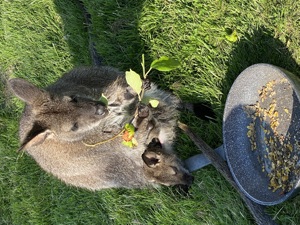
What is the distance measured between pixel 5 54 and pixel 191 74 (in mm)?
2659

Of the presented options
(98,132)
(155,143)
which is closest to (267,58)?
(155,143)

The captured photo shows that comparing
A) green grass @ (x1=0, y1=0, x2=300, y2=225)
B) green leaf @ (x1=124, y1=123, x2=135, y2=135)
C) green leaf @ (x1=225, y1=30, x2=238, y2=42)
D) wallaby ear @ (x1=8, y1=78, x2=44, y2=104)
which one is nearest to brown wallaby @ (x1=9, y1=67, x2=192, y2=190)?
wallaby ear @ (x1=8, y1=78, x2=44, y2=104)

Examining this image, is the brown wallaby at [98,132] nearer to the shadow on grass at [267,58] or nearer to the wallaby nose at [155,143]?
the wallaby nose at [155,143]

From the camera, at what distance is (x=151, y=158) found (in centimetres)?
401

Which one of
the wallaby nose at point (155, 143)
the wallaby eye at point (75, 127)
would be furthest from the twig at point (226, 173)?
the wallaby eye at point (75, 127)

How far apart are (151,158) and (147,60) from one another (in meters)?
1.04

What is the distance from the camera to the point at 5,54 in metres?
5.82

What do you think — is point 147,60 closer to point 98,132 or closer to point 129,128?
point 98,132

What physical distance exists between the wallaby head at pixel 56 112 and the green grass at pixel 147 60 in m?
0.97

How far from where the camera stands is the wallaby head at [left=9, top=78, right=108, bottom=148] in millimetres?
3725

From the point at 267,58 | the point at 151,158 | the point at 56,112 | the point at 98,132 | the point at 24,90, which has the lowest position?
the point at 151,158

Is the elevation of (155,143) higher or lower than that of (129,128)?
lower

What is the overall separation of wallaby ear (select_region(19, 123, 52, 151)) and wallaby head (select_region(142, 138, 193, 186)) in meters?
0.84

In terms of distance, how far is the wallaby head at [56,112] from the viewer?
3.72m
